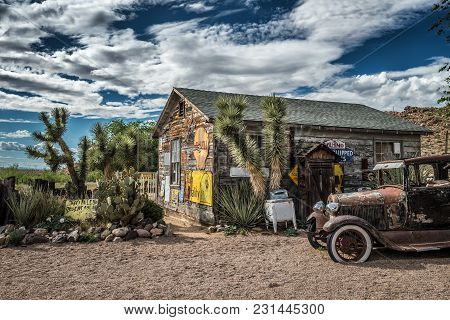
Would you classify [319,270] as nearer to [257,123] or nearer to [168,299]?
[168,299]

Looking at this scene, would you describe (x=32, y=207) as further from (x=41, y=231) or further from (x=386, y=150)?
(x=386, y=150)

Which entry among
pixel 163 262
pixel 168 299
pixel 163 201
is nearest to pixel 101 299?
pixel 168 299

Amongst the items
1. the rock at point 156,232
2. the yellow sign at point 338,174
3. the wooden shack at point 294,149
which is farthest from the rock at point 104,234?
the yellow sign at point 338,174

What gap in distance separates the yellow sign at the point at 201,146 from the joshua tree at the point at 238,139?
117 cm

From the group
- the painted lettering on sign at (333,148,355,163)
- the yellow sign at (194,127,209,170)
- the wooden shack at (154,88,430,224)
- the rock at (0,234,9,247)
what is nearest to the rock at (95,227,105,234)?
the rock at (0,234,9,247)

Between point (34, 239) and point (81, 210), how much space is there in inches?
96.5

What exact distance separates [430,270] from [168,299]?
13.8 ft

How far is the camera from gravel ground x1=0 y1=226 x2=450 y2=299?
15.3ft

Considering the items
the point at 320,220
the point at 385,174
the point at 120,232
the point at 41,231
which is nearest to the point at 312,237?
the point at 320,220

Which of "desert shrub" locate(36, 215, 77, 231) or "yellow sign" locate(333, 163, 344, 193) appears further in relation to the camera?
"yellow sign" locate(333, 163, 344, 193)

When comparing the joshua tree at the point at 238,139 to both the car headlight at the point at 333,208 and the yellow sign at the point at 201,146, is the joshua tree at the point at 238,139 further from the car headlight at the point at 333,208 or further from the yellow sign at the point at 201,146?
the car headlight at the point at 333,208

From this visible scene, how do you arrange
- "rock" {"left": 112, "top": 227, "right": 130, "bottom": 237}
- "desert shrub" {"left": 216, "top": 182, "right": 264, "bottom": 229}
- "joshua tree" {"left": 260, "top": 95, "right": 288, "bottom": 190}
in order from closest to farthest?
"rock" {"left": 112, "top": 227, "right": 130, "bottom": 237}, "desert shrub" {"left": 216, "top": 182, "right": 264, "bottom": 229}, "joshua tree" {"left": 260, "top": 95, "right": 288, "bottom": 190}

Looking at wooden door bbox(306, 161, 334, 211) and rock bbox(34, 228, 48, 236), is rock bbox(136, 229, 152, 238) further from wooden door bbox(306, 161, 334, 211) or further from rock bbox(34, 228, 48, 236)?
wooden door bbox(306, 161, 334, 211)

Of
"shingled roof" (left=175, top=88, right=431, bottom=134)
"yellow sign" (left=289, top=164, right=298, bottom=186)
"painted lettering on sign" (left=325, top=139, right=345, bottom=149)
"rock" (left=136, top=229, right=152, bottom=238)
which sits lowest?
"rock" (left=136, top=229, right=152, bottom=238)
